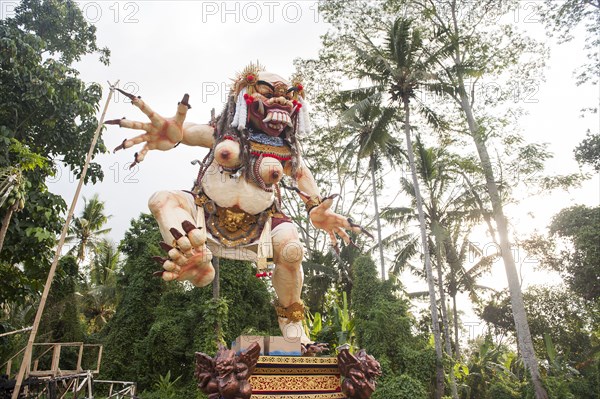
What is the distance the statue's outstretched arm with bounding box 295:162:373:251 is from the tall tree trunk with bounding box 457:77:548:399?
9385 mm

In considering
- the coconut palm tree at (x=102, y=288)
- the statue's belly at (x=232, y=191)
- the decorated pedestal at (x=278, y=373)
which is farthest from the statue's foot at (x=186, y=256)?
the coconut palm tree at (x=102, y=288)

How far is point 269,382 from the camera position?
303 cm

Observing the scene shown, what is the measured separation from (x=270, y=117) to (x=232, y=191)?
0.65 m

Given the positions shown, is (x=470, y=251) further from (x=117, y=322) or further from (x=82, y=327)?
(x=82, y=327)

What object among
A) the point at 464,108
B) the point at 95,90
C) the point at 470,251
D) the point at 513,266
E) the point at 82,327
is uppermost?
the point at 464,108

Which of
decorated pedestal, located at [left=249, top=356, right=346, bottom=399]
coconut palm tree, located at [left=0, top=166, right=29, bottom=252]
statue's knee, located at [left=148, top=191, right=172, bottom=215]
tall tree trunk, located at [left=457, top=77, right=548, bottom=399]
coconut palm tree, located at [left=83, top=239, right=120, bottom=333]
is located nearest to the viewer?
decorated pedestal, located at [left=249, top=356, right=346, bottom=399]

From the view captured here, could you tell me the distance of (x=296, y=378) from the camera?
10.2ft

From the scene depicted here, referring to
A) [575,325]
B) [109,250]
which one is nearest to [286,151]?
[575,325]

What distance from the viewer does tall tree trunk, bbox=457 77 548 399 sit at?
11.3 metres

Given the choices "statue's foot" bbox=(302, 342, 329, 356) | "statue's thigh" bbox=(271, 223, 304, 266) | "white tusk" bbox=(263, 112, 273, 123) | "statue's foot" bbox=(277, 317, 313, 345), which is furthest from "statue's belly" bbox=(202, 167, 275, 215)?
"statue's foot" bbox=(302, 342, 329, 356)

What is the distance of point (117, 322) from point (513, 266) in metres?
11.9

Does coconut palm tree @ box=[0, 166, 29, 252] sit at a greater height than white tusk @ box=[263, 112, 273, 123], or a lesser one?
greater

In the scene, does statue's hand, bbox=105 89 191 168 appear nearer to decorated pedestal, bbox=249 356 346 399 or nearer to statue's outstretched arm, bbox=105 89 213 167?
statue's outstretched arm, bbox=105 89 213 167

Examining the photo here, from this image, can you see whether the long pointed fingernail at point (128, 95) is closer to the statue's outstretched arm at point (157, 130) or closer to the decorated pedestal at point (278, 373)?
the statue's outstretched arm at point (157, 130)
